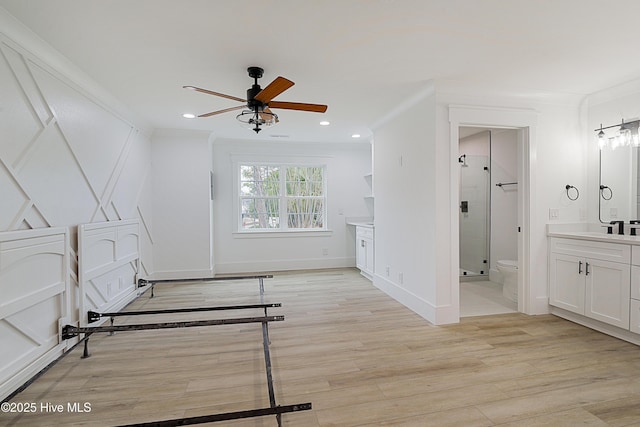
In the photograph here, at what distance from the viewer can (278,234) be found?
6.14 meters

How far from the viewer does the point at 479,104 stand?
3.35 m

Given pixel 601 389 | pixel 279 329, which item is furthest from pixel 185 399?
pixel 601 389

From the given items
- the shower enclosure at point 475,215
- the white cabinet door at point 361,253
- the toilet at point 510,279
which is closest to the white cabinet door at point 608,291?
the toilet at point 510,279

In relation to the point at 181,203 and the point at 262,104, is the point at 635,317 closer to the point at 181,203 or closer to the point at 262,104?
the point at 262,104

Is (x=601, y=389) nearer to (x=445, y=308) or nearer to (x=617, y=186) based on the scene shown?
(x=445, y=308)

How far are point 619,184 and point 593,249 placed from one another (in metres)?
0.89

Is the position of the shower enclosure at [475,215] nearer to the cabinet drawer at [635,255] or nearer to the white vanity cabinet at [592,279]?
the white vanity cabinet at [592,279]

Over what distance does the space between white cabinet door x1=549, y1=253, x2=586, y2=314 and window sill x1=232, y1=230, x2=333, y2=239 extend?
378cm

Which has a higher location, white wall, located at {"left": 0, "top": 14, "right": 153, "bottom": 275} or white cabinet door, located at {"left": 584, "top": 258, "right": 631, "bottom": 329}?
white wall, located at {"left": 0, "top": 14, "right": 153, "bottom": 275}

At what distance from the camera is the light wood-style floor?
1873 millimetres

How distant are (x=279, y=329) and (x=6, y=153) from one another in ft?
8.57

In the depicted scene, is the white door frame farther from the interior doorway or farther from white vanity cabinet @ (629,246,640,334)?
white vanity cabinet @ (629,246,640,334)

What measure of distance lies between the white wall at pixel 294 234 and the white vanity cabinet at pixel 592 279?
3601 mm

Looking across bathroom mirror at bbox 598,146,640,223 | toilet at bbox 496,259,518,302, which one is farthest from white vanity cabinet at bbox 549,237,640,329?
bathroom mirror at bbox 598,146,640,223
